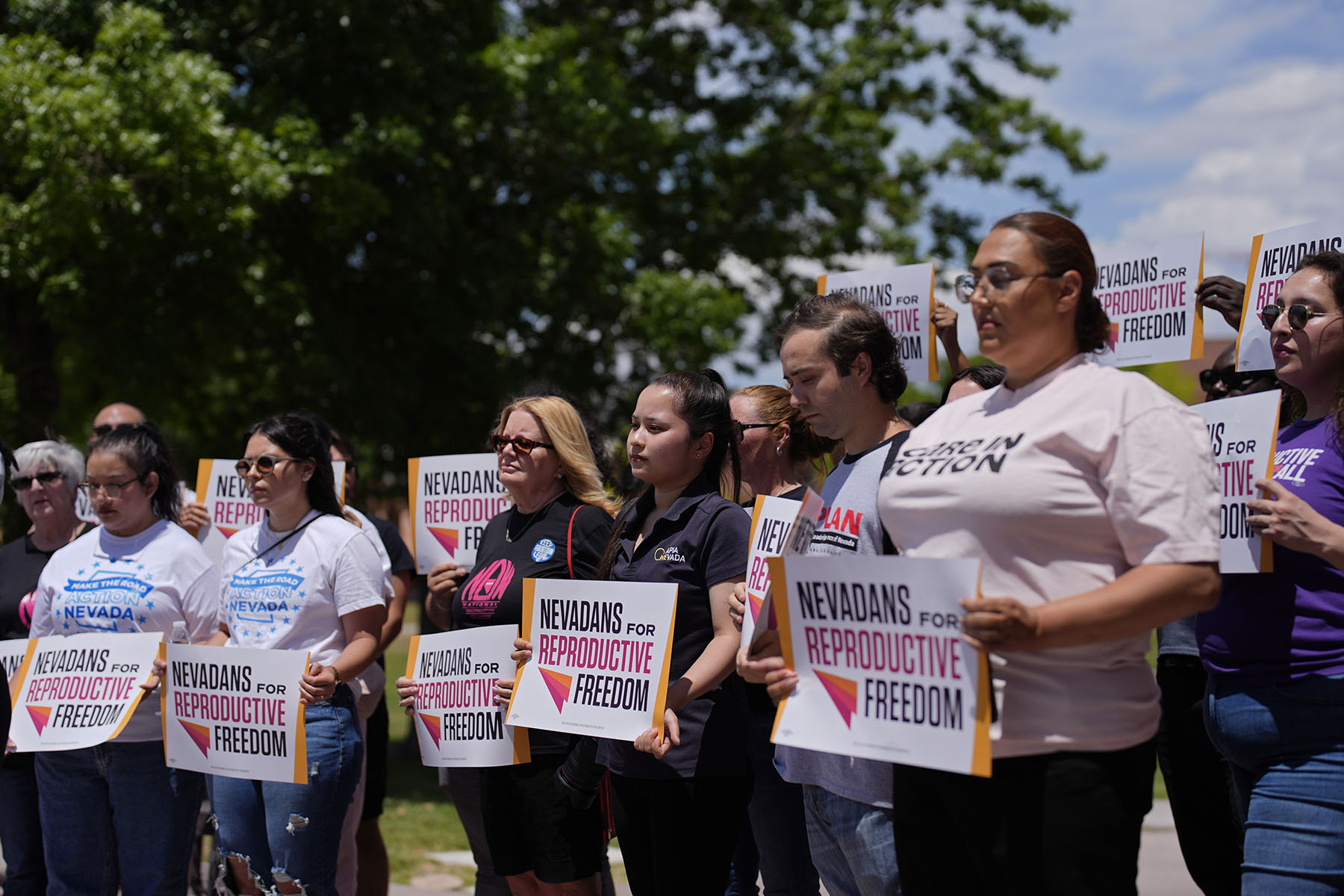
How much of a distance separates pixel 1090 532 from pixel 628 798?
1917 millimetres

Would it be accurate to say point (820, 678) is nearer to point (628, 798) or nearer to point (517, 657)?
point (628, 798)

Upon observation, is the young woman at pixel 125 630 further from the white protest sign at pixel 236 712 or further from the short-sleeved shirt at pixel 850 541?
the short-sleeved shirt at pixel 850 541

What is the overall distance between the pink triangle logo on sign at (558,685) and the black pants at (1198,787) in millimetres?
2121

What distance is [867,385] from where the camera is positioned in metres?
3.35

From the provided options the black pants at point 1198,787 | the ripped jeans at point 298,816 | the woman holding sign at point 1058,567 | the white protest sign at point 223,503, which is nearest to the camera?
the woman holding sign at point 1058,567

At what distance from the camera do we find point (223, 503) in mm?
5934

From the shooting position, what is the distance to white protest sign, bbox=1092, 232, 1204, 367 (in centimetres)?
466

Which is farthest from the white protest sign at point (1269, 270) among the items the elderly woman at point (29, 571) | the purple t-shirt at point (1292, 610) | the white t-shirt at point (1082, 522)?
the elderly woman at point (29, 571)

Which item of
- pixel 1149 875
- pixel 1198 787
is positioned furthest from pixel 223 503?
pixel 1149 875

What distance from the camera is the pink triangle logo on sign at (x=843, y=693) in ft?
8.85

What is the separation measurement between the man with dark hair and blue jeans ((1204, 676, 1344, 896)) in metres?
0.89

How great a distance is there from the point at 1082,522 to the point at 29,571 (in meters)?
4.67

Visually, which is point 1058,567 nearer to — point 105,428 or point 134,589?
point 134,589

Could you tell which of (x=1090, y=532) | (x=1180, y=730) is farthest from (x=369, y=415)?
(x=1090, y=532)
